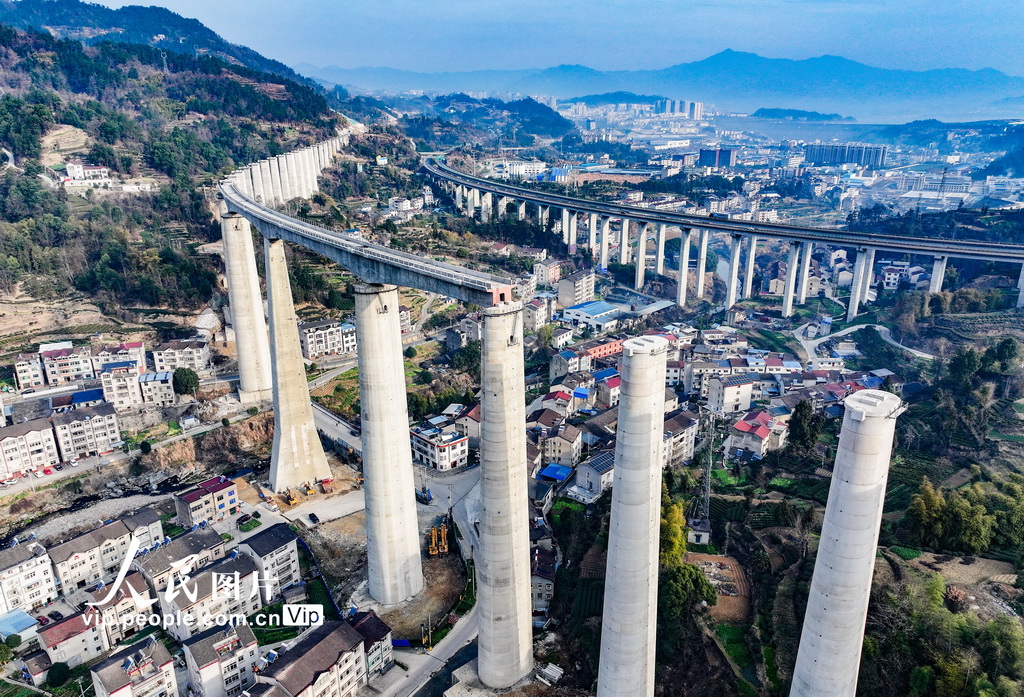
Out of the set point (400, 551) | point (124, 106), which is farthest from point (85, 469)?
point (124, 106)

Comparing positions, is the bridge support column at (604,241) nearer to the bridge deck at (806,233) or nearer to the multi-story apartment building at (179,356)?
the bridge deck at (806,233)

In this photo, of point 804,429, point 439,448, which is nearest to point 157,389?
point 439,448

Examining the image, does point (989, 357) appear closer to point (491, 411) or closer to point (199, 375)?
point (491, 411)

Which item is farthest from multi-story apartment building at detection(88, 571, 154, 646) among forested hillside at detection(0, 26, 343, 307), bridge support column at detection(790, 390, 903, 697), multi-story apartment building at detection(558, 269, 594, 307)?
multi-story apartment building at detection(558, 269, 594, 307)

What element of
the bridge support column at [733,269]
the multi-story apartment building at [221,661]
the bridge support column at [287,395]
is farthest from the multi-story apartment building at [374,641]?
the bridge support column at [733,269]

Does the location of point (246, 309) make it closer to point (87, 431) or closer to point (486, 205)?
point (87, 431)

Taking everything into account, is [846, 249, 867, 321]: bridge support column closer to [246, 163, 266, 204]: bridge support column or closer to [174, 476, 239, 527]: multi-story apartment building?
[174, 476, 239, 527]: multi-story apartment building

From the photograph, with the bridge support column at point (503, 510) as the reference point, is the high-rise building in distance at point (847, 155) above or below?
above
